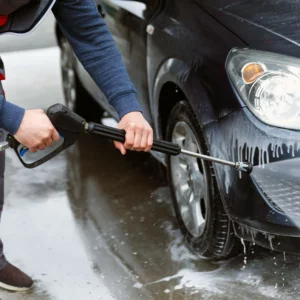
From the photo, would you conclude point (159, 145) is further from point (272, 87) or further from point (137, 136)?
point (272, 87)

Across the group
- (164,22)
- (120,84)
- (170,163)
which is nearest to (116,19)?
(164,22)

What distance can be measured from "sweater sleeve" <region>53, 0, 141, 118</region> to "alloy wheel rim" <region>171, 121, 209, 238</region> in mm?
591

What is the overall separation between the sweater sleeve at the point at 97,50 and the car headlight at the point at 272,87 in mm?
460

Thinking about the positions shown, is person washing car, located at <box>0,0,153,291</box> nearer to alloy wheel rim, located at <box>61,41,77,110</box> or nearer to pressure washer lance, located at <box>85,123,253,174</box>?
pressure washer lance, located at <box>85,123,253,174</box>

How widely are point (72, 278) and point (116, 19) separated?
1.57 metres

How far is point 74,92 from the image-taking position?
5.12 m

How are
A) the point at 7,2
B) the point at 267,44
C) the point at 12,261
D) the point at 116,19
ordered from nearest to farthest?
the point at 7,2 → the point at 267,44 → the point at 12,261 → the point at 116,19

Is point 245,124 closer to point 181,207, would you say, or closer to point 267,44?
point 267,44

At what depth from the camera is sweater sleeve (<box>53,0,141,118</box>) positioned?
2361mm

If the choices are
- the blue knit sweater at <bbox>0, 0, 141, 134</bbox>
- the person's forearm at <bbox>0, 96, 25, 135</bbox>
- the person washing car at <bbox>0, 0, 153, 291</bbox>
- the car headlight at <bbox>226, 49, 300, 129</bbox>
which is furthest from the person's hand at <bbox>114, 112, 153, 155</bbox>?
the car headlight at <bbox>226, 49, 300, 129</bbox>

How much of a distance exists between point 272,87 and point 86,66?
72cm

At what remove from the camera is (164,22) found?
3.12 m

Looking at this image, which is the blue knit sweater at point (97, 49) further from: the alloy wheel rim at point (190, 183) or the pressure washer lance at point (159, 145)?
the alloy wheel rim at point (190, 183)

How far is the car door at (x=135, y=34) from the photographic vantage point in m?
3.36
